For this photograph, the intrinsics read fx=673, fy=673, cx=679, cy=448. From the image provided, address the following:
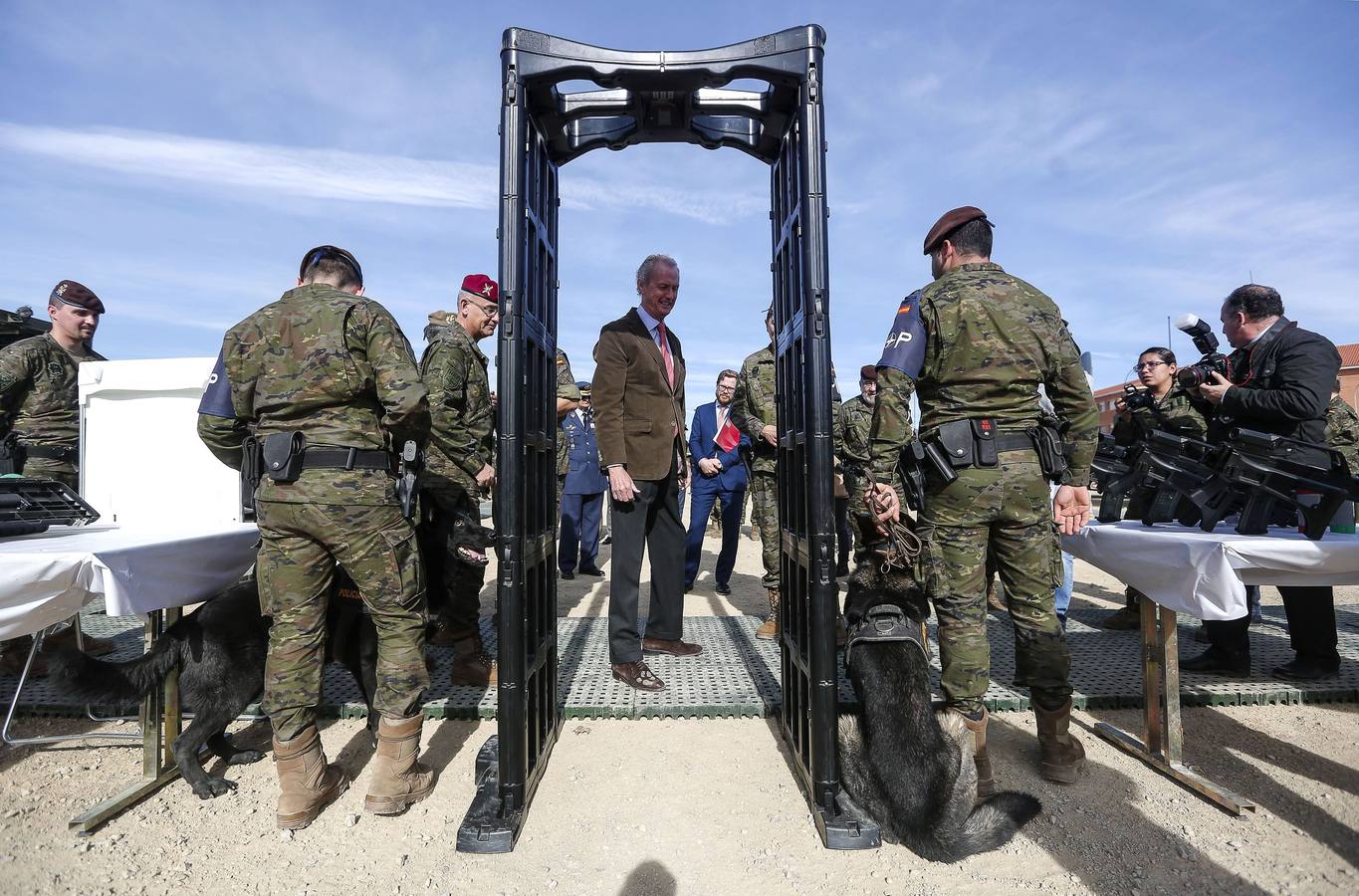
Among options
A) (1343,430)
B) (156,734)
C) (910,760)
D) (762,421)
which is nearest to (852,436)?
(762,421)

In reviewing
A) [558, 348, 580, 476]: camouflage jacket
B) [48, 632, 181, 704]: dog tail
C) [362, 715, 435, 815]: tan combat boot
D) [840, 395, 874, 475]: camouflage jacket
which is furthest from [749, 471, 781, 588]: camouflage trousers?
[48, 632, 181, 704]: dog tail

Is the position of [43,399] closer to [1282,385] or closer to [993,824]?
[993,824]

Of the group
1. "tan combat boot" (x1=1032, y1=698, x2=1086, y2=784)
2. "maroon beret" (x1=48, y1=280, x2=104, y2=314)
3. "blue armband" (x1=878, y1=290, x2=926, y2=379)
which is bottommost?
"tan combat boot" (x1=1032, y1=698, x2=1086, y2=784)

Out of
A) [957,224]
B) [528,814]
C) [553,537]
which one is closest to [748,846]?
[528,814]

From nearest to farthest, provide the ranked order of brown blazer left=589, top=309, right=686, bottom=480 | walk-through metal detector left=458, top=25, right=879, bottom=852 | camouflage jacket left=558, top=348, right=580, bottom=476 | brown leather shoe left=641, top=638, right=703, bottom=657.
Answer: walk-through metal detector left=458, top=25, right=879, bottom=852, brown blazer left=589, top=309, right=686, bottom=480, brown leather shoe left=641, top=638, right=703, bottom=657, camouflage jacket left=558, top=348, right=580, bottom=476

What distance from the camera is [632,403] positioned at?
12.4 feet

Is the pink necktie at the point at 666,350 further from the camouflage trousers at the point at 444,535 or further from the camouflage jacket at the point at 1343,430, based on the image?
the camouflage jacket at the point at 1343,430

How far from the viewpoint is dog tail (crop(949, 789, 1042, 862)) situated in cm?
228

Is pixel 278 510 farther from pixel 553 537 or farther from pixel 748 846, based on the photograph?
pixel 748 846

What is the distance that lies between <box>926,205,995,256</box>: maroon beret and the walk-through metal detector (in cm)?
67

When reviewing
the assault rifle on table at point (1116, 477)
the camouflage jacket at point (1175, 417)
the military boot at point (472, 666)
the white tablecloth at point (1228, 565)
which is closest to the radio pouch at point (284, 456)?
the military boot at point (472, 666)

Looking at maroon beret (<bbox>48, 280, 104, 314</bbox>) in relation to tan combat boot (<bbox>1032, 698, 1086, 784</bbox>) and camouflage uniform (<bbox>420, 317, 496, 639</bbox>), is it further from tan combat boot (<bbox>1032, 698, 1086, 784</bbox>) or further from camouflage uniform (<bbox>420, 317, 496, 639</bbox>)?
tan combat boot (<bbox>1032, 698, 1086, 784</bbox>)

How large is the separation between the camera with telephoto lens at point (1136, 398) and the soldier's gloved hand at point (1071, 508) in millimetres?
3087

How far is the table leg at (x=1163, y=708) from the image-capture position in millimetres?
2832
